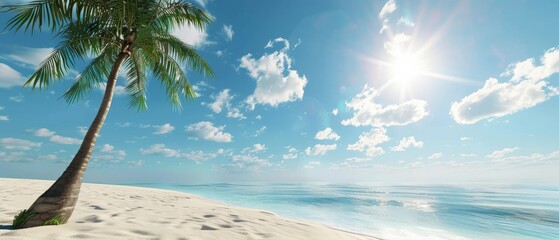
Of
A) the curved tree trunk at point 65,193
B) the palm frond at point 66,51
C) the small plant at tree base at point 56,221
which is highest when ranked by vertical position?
the palm frond at point 66,51

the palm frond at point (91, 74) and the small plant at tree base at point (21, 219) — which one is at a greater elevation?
the palm frond at point (91, 74)

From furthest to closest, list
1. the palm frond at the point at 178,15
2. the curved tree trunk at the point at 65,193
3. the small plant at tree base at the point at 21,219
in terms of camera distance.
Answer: the palm frond at the point at 178,15
the curved tree trunk at the point at 65,193
the small plant at tree base at the point at 21,219

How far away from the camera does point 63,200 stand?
396 centimetres

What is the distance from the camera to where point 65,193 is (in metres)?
4.00

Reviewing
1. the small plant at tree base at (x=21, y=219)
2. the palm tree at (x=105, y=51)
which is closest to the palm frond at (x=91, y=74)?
the palm tree at (x=105, y=51)

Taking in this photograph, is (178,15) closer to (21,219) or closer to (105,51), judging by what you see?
(105,51)

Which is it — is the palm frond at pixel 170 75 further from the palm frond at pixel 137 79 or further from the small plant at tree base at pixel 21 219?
the small plant at tree base at pixel 21 219

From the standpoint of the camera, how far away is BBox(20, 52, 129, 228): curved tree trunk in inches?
147

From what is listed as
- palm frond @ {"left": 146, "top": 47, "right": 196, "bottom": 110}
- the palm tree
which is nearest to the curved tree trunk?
the palm tree

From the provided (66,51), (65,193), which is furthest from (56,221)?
(66,51)

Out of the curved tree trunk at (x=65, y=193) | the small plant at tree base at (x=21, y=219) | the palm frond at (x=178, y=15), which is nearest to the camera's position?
the small plant at tree base at (x=21, y=219)

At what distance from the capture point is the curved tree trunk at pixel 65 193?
3.73 m

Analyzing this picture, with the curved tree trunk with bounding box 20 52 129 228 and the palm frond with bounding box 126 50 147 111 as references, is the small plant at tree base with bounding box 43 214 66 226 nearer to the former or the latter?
the curved tree trunk with bounding box 20 52 129 228

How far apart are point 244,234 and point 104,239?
1992 mm
